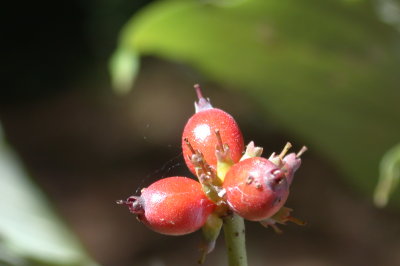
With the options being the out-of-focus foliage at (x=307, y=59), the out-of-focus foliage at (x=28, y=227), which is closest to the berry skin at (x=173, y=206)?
the out-of-focus foliage at (x=28, y=227)

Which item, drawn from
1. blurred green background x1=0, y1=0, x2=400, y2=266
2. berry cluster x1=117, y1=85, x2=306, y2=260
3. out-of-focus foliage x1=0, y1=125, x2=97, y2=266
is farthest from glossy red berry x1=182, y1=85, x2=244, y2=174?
out-of-focus foliage x1=0, y1=125, x2=97, y2=266

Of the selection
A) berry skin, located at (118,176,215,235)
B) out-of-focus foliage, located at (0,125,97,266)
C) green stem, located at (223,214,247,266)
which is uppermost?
out-of-focus foliage, located at (0,125,97,266)

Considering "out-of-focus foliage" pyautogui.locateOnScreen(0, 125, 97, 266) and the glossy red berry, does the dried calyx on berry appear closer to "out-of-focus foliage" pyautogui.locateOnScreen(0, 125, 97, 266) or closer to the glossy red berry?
the glossy red berry

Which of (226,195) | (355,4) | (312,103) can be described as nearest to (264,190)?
(226,195)

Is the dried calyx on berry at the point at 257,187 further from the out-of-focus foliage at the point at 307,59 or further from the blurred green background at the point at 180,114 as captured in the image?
the out-of-focus foliage at the point at 307,59

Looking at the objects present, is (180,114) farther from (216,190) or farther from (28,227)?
(216,190)

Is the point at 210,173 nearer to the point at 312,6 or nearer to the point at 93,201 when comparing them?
the point at 312,6
